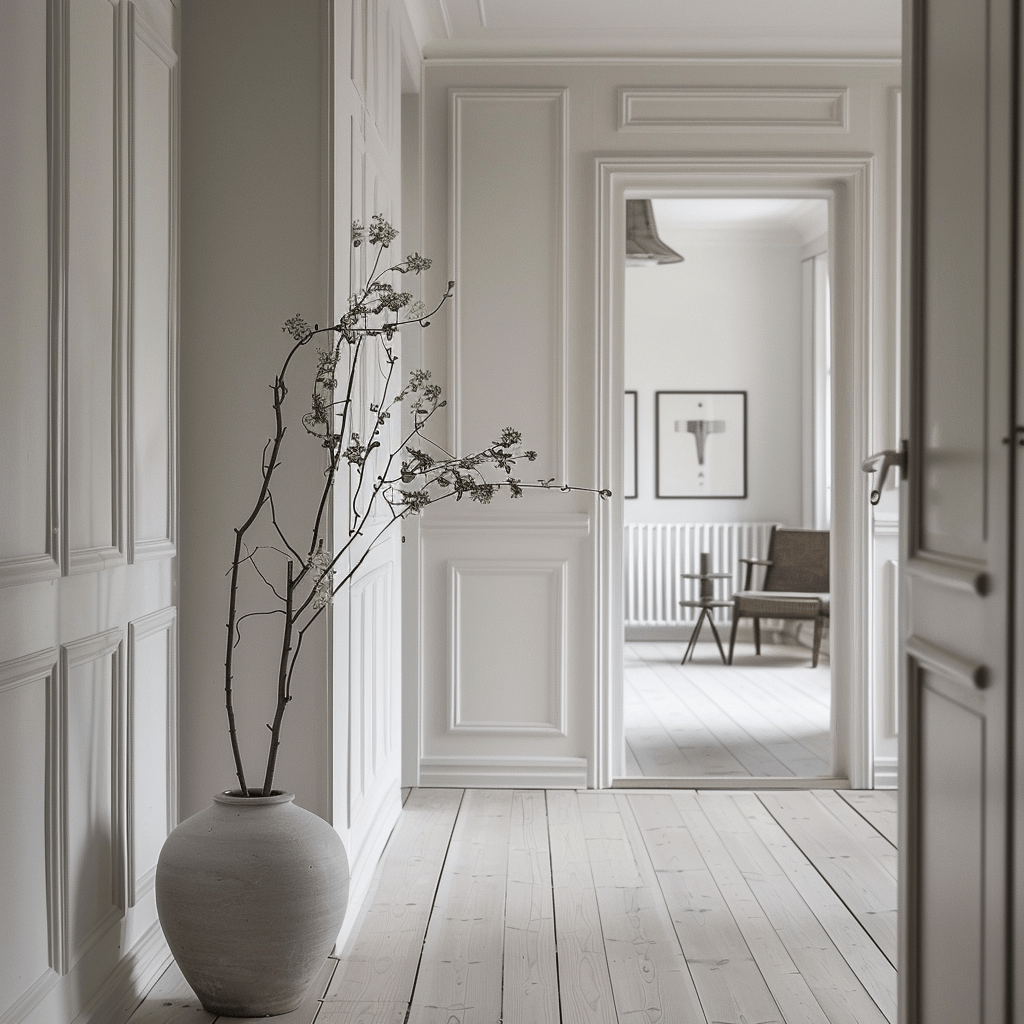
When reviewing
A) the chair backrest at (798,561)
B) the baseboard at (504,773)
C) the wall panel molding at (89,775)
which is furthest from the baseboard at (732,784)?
the chair backrest at (798,561)

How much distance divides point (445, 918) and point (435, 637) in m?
1.55

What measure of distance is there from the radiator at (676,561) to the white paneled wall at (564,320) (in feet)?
13.8

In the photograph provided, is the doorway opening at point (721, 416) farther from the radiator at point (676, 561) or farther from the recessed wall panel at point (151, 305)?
the recessed wall panel at point (151, 305)

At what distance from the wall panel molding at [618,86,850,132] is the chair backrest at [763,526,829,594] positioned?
12.7 ft

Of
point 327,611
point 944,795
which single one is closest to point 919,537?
point 944,795

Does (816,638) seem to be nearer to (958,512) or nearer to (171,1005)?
(171,1005)

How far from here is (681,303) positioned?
8688mm

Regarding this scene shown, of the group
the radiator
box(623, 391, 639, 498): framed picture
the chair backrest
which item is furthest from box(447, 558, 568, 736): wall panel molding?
box(623, 391, 639, 498): framed picture

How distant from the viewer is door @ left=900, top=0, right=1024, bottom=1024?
140cm

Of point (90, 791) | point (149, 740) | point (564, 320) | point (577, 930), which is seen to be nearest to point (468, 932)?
point (577, 930)

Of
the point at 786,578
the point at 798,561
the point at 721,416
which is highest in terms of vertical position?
the point at 721,416

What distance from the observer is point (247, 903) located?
218 cm

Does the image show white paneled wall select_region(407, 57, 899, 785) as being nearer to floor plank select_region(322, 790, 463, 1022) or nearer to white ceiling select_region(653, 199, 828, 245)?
floor plank select_region(322, 790, 463, 1022)

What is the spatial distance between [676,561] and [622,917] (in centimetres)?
577
